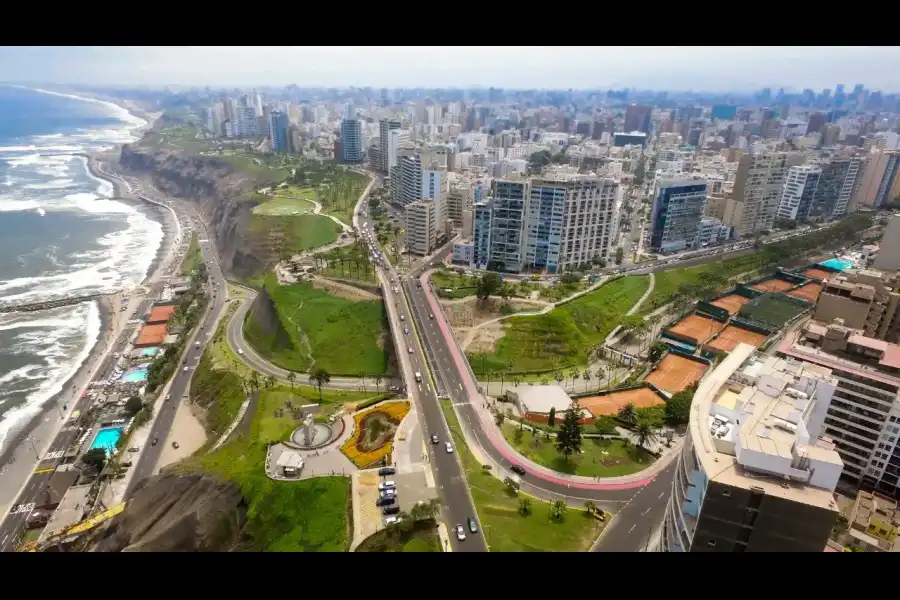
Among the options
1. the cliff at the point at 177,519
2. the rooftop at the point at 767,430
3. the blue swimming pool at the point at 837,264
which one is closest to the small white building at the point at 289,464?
the cliff at the point at 177,519

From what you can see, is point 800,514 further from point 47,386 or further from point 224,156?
point 224,156

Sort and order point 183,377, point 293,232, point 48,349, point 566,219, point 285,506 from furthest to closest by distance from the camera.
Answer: point 293,232, point 566,219, point 48,349, point 183,377, point 285,506

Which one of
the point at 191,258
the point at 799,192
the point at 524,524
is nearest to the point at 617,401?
the point at 524,524

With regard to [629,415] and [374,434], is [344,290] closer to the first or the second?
[374,434]

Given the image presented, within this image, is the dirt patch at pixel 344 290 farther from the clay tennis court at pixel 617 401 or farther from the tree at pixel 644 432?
the tree at pixel 644 432

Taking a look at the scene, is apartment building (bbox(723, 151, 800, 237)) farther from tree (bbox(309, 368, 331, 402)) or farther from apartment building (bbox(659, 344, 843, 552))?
apartment building (bbox(659, 344, 843, 552))
